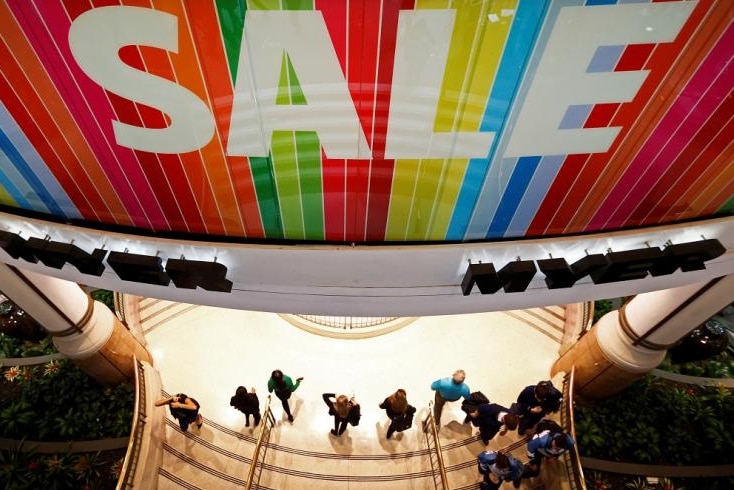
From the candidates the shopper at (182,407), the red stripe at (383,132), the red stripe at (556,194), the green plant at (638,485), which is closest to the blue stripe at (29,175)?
the red stripe at (383,132)

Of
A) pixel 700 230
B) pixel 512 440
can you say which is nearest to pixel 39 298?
pixel 512 440

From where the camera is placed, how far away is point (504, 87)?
3.06m

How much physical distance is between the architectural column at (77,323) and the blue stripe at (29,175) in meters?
2.49

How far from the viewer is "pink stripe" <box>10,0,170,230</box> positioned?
279 centimetres

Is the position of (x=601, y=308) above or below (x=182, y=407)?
above

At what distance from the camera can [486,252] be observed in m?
4.47

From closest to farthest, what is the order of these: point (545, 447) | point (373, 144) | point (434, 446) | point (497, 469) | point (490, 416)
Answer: point (373, 144) → point (497, 469) → point (545, 447) → point (490, 416) → point (434, 446)

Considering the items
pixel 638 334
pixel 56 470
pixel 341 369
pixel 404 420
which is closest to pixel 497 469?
pixel 404 420

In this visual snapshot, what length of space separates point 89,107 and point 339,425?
6.27m

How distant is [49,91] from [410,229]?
2.98 m

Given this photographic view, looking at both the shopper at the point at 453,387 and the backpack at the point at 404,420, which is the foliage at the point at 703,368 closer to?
the shopper at the point at 453,387

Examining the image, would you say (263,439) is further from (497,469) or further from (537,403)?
(537,403)

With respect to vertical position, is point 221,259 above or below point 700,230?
below

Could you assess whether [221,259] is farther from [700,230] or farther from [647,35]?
[700,230]
